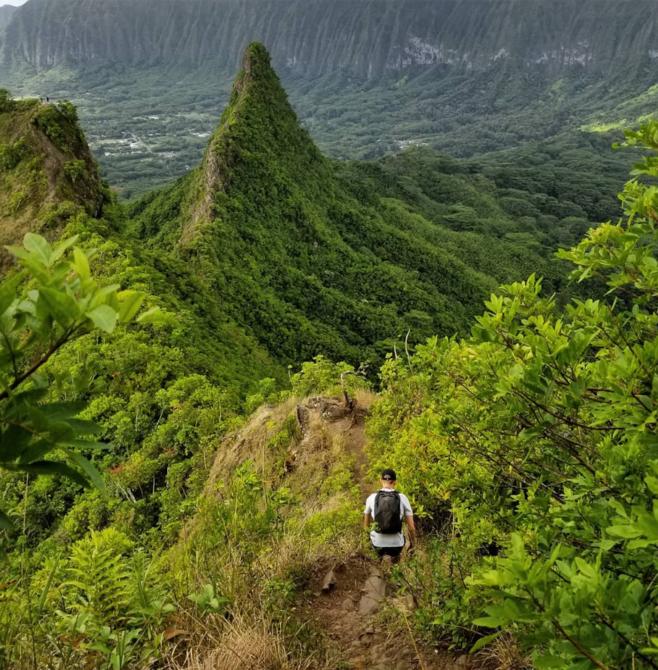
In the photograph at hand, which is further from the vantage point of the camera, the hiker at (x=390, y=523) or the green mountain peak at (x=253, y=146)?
the green mountain peak at (x=253, y=146)

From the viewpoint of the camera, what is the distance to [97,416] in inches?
512

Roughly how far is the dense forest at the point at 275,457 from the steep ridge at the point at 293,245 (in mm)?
2581

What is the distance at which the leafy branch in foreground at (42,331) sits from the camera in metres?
1.30

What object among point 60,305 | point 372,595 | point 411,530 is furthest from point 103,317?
point 411,530

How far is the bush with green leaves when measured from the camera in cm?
162

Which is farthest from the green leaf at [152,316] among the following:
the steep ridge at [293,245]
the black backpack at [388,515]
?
the steep ridge at [293,245]

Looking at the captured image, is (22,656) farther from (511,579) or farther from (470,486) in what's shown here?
(470,486)

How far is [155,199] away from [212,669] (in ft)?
174

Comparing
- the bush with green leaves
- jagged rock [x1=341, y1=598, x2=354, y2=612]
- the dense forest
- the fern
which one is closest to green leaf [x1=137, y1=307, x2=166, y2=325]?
the dense forest

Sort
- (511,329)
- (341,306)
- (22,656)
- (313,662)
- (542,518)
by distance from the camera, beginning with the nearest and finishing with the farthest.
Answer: (22,656) < (542,518) < (511,329) < (313,662) < (341,306)

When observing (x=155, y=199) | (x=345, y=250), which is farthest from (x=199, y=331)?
(x=155, y=199)

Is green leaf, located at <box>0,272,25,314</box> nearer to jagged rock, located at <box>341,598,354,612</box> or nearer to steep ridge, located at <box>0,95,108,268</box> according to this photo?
jagged rock, located at <box>341,598,354,612</box>

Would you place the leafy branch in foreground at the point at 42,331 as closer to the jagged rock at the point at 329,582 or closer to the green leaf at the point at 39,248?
the green leaf at the point at 39,248

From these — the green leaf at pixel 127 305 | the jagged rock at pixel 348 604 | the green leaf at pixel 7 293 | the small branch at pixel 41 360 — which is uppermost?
the green leaf at pixel 7 293
